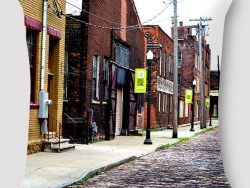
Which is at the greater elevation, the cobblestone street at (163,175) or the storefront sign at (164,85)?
the storefront sign at (164,85)

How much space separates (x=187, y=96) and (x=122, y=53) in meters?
11.7

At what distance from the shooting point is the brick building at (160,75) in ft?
99.6

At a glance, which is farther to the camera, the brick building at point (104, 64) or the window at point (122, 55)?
the window at point (122, 55)

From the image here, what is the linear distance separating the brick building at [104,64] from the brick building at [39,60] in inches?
54.7

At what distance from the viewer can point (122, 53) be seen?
68.8 feet

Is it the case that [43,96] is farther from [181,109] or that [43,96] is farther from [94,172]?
[181,109]

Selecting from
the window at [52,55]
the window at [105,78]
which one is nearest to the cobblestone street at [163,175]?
the window at [52,55]

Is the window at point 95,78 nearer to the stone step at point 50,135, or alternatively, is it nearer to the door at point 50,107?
the door at point 50,107

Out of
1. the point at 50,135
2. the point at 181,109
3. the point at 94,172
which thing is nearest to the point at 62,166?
the point at 94,172

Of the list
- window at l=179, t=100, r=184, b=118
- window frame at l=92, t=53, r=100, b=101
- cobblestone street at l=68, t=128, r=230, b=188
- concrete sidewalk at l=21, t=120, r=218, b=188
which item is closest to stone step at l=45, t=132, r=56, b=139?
concrete sidewalk at l=21, t=120, r=218, b=188

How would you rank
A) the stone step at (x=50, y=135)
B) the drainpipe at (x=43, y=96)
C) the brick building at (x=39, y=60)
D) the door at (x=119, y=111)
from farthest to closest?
the door at (x=119, y=111) → the stone step at (x=50, y=135) → the brick building at (x=39, y=60) → the drainpipe at (x=43, y=96)

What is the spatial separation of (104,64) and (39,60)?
7230 millimetres

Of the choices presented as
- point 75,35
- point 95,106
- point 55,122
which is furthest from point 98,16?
point 55,122

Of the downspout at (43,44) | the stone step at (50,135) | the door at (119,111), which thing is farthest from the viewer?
the door at (119,111)
